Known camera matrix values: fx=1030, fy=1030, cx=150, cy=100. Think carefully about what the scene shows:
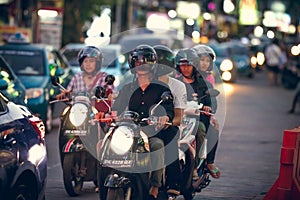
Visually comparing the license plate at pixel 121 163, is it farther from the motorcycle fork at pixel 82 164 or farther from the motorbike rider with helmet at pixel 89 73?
the motorbike rider with helmet at pixel 89 73

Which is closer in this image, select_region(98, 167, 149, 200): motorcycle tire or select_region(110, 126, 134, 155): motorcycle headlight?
select_region(110, 126, 134, 155): motorcycle headlight

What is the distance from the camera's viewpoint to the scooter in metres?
8.96

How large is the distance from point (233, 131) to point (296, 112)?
689cm

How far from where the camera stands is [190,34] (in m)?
23.1

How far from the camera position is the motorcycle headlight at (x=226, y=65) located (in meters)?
40.0

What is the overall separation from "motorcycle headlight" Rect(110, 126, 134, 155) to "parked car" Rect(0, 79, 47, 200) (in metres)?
0.63

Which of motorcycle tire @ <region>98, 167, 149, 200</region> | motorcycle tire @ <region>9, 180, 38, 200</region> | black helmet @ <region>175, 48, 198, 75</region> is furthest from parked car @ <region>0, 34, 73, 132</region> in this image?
motorcycle tire @ <region>9, 180, 38, 200</region>

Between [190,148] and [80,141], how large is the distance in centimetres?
159

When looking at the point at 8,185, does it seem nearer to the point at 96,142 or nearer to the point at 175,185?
the point at 175,185

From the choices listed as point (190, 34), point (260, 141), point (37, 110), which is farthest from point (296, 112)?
point (37, 110)

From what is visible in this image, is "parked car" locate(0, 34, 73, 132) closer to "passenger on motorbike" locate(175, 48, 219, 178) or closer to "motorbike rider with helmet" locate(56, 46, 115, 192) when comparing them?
"motorbike rider with helmet" locate(56, 46, 115, 192)

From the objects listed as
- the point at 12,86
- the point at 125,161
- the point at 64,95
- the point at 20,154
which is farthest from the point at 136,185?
the point at 12,86

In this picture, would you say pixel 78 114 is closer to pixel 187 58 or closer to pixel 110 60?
pixel 187 58

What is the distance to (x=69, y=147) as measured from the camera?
11.7 m
